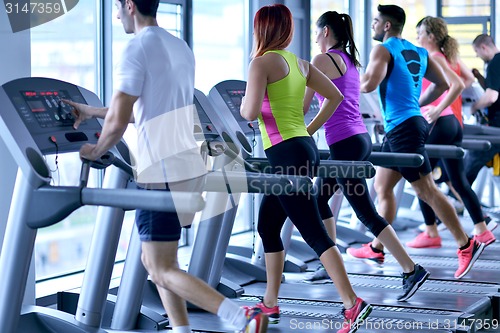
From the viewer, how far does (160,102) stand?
10.3ft

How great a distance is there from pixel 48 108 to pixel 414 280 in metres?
2.16

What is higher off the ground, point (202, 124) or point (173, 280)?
point (202, 124)

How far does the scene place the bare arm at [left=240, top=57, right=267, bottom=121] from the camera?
12.0 ft

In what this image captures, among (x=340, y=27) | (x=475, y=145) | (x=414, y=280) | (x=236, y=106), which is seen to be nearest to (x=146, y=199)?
(x=236, y=106)

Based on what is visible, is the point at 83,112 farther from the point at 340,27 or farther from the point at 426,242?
the point at 426,242

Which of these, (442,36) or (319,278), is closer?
(319,278)

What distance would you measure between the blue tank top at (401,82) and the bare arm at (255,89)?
141 cm

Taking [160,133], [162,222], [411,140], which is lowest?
[411,140]

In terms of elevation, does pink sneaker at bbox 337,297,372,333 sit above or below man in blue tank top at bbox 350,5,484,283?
below

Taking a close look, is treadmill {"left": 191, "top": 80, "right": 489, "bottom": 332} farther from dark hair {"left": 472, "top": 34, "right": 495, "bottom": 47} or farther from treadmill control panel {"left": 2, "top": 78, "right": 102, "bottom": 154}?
dark hair {"left": 472, "top": 34, "right": 495, "bottom": 47}

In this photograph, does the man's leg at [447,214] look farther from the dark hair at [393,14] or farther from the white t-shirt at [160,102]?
the white t-shirt at [160,102]

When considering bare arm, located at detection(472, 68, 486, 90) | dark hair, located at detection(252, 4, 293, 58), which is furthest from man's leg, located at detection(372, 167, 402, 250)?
bare arm, located at detection(472, 68, 486, 90)
